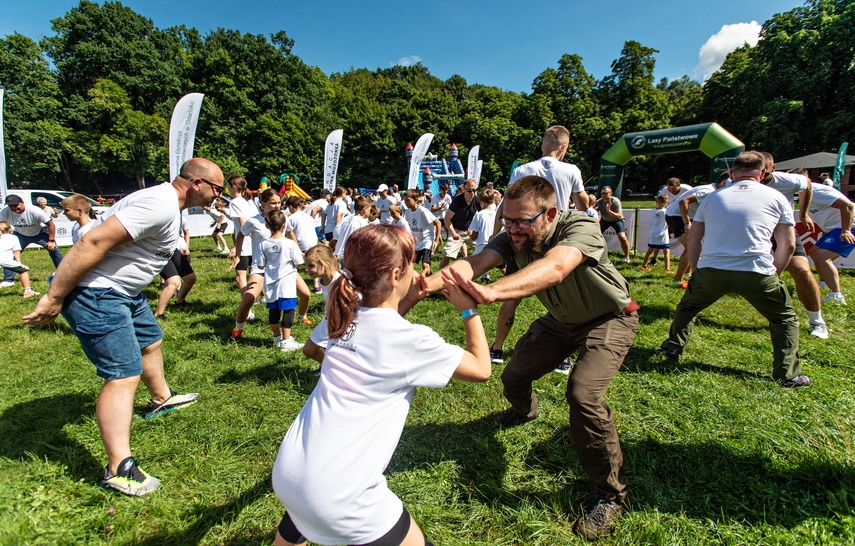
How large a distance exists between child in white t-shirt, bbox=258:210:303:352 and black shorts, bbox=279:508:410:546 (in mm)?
3315

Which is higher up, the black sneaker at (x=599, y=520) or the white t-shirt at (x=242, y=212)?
the white t-shirt at (x=242, y=212)

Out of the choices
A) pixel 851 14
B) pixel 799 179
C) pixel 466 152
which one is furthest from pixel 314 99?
pixel 799 179

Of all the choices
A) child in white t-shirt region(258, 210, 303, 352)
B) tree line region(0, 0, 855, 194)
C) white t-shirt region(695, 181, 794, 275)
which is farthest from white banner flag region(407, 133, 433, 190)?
tree line region(0, 0, 855, 194)

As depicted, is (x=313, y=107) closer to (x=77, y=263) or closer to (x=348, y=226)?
(x=348, y=226)

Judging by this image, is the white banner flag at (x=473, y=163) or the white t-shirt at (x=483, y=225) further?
the white banner flag at (x=473, y=163)

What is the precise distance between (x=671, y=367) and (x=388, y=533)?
11.8 feet

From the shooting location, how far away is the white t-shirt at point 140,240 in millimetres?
2348

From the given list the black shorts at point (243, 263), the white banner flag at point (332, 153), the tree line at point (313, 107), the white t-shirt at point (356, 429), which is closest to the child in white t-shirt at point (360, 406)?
the white t-shirt at point (356, 429)

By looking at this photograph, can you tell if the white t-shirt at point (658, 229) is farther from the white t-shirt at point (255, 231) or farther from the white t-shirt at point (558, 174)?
the white t-shirt at point (255, 231)

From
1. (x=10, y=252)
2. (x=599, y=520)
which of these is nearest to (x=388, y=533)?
(x=599, y=520)

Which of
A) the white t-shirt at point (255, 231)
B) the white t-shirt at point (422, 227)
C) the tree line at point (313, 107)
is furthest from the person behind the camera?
the tree line at point (313, 107)

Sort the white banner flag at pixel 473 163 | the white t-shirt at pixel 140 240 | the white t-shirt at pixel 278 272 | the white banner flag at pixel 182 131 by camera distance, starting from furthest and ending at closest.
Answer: the white banner flag at pixel 473 163, the white banner flag at pixel 182 131, the white t-shirt at pixel 278 272, the white t-shirt at pixel 140 240

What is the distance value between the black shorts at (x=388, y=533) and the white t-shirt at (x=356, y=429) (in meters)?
0.02

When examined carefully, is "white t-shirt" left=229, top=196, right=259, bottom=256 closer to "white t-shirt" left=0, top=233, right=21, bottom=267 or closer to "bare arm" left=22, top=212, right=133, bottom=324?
"bare arm" left=22, top=212, right=133, bottom=324
